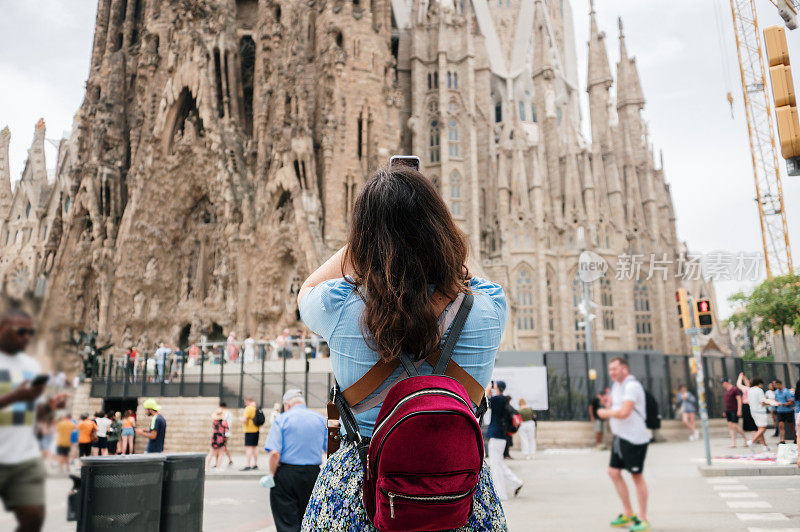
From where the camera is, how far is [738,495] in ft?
25.0

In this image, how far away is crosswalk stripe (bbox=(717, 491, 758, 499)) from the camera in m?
7.46

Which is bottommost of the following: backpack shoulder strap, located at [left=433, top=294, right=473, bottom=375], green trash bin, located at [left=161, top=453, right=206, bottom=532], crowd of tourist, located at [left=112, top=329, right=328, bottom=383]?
green trash bin, located at [left=161, top=453, right=206, bottom=532]

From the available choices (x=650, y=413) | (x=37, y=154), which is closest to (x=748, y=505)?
(x=650, y=413)

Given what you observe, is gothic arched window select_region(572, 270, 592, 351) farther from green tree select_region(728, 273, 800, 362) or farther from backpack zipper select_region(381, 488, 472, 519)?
backpack zipper select_region(381, 488, 472, 519)

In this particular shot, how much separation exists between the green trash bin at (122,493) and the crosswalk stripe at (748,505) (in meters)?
5.95

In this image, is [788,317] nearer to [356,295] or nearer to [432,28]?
[432,28]

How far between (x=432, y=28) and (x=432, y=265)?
36.5m

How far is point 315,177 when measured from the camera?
28.0 m

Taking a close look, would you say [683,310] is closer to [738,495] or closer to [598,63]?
[738,495]

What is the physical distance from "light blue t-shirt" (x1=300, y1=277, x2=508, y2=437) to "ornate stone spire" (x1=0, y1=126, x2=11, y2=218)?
56.6 inches

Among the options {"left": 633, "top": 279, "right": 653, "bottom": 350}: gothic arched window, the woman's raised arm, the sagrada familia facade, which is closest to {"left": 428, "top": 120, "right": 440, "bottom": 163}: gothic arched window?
the sagrada familia facade

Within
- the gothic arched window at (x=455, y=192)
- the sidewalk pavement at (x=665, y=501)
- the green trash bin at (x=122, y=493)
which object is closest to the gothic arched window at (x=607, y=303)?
the gothic arched window at (x=455, y=192)

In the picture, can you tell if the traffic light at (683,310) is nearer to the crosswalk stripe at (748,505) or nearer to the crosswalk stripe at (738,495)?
the crosswalk stripe at (738,495)

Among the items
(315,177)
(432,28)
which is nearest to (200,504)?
(315,177)
